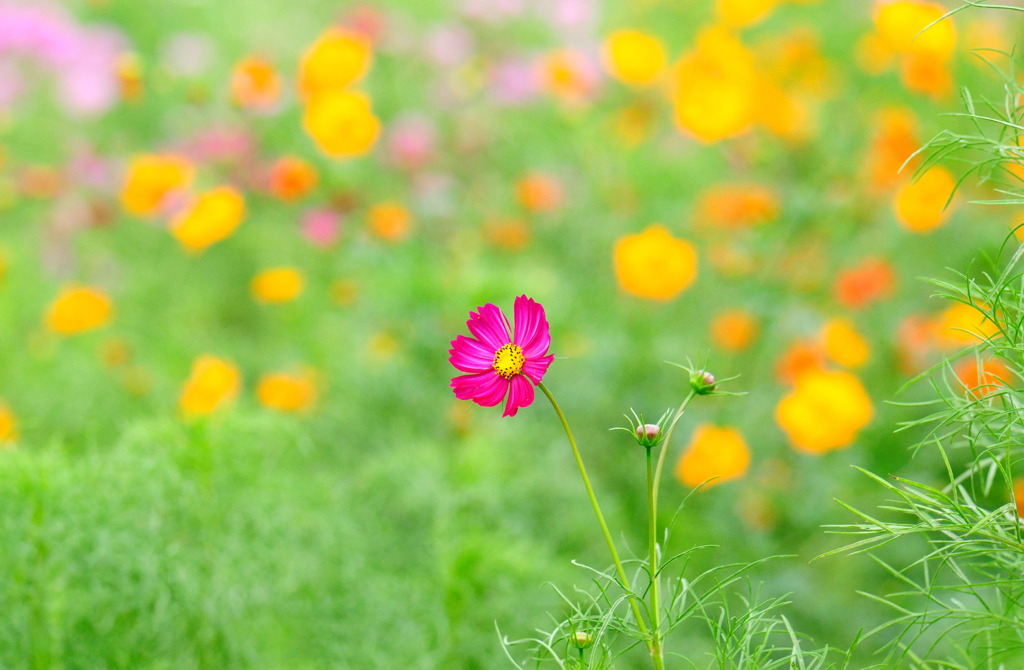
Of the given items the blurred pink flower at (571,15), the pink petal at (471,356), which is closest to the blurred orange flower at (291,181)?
the pink petal at (471,356)

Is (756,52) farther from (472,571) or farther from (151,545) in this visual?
Answer: (151,545)

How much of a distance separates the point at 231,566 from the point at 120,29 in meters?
2.89

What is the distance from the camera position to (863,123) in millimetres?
1901

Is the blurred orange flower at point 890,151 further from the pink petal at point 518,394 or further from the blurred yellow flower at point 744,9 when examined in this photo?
the pink petal at point 518,394

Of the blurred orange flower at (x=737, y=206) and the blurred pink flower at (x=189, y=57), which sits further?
the blurred pink flower at (x=189, y=57)

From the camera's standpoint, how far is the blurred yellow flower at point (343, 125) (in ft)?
6.09

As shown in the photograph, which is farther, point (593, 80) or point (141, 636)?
point (593, 80)

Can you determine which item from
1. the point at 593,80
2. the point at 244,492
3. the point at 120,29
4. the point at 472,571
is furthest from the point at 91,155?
the point at 472,571

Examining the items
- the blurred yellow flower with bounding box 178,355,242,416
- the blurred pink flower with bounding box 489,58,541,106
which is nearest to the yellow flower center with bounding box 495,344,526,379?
the blurred yellow flower with bounding box 178,355,242,416

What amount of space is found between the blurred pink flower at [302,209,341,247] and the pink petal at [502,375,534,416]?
4.71 ft

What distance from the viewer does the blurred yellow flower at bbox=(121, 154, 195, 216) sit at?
1884 mm

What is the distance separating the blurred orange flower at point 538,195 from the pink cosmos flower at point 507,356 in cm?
156

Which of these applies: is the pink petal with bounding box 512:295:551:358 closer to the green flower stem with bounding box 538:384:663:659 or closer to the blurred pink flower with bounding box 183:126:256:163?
the green flower stem with bounding box 538:384:663:659

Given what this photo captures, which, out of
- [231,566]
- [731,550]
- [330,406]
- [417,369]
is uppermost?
[231,566]
